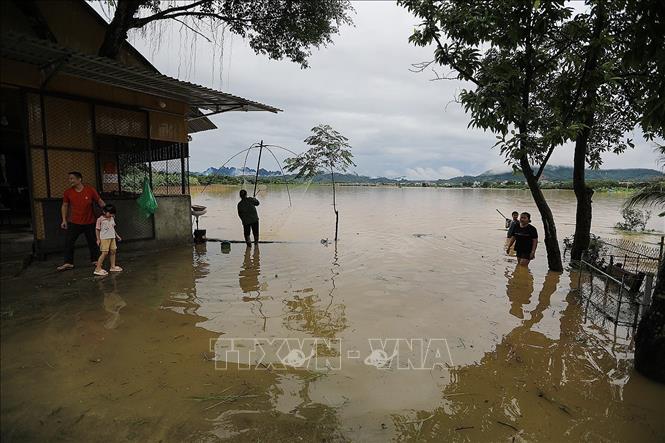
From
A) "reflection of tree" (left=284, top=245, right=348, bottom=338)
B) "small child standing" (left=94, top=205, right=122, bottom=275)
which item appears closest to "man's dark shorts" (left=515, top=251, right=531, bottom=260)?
"reflection of tree" (left=284, top=245, right=348, bottom=338)

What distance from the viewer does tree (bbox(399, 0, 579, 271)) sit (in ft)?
19.2

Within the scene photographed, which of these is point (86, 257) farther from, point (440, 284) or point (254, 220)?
point (440, 284)

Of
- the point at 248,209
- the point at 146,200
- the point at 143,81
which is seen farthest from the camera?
the point at 248,209

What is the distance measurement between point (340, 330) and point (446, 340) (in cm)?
151

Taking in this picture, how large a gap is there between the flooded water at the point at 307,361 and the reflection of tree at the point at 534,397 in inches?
0.7

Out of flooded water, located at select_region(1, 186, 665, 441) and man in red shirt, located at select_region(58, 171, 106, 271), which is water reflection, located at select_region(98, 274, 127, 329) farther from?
man in red shirt, located at select_region(58, 171, 106, 271)

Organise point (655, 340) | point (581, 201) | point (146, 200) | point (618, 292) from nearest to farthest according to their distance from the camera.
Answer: point (655, 340)
point (618, 292)
point (146, 200)
point (581, 201)

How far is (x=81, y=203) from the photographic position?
711 centimetres

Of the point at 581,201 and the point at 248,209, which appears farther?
the point at 248,209

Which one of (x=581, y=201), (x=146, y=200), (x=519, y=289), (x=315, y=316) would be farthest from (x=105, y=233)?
(x=581, y=201)

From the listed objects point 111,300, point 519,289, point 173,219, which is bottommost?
point 519,289

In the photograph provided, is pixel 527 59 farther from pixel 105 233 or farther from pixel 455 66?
pixel 105 233

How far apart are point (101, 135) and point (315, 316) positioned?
6989 mm

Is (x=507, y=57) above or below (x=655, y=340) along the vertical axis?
above
